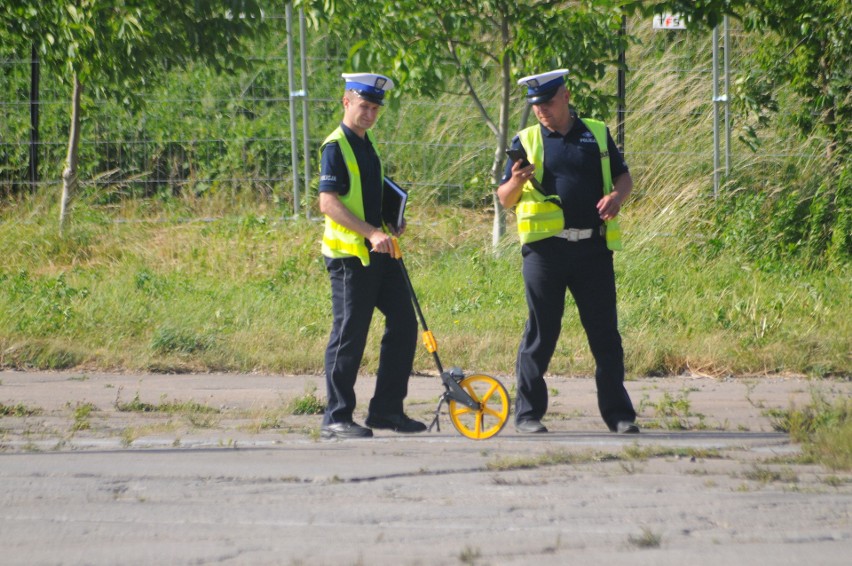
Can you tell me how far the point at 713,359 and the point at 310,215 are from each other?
4.96m

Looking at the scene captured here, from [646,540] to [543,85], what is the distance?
280 centimetres

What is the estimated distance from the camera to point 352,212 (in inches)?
252

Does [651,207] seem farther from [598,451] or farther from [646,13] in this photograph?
[598,451]

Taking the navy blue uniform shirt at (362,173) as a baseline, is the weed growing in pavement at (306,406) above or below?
below

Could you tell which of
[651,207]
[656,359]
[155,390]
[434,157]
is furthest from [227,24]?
[651,207]

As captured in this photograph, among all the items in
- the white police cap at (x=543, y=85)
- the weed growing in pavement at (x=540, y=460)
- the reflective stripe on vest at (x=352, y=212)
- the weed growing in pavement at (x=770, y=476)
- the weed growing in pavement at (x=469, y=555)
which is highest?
the white police cap at (x=543, y=85)

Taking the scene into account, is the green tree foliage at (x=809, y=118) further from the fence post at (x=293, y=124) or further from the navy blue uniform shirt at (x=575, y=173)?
the navy blue uniform shirt at (x=575, y=173)

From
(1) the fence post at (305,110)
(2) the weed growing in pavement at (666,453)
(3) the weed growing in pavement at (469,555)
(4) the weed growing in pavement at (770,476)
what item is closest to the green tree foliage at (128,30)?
(1) the fence post at (305,110)

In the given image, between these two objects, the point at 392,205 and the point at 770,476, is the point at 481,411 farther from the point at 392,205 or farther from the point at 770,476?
the point at 770,476

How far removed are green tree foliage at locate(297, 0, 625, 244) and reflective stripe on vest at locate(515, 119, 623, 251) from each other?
140 inches

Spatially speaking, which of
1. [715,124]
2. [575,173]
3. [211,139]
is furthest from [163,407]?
[715,124]

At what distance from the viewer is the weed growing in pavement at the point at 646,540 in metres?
4.32

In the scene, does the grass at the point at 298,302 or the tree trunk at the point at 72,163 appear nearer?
the grass at the point at 298,302

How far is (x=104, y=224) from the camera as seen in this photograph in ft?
39.7
